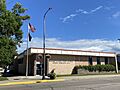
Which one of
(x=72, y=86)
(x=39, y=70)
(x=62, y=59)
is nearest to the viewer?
(x=72, y=86)

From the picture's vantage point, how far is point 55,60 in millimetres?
46094

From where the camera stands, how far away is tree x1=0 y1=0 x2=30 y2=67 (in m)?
36.5

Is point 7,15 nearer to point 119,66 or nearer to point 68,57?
point 68,57

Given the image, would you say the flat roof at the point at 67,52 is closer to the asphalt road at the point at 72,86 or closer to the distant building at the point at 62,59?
the distant building at the point at 62,59

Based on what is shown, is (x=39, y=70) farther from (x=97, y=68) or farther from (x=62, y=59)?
(x=97, y=68)

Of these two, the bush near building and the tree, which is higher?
the tree

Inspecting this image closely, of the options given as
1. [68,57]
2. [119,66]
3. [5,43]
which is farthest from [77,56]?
[5,43]

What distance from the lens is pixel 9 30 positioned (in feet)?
126

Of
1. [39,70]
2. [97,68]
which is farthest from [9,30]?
[97,68]

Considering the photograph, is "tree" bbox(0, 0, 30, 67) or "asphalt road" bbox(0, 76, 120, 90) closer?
"asphalt road" bbox(0, 76, 120, 90)

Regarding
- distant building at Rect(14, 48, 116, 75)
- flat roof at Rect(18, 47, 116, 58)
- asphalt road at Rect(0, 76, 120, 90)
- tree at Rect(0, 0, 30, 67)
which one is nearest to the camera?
asphalt road at Rect(0, 76, 120, 90)

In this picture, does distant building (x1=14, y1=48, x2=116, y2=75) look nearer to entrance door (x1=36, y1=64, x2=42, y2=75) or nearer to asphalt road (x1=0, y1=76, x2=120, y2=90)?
entrance door (x1=36, y1=64, x2=42, y2=75)

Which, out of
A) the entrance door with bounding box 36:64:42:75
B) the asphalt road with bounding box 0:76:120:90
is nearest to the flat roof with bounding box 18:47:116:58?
the entrance door with bounding box 36:64:42:75

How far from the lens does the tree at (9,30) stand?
36.5m
